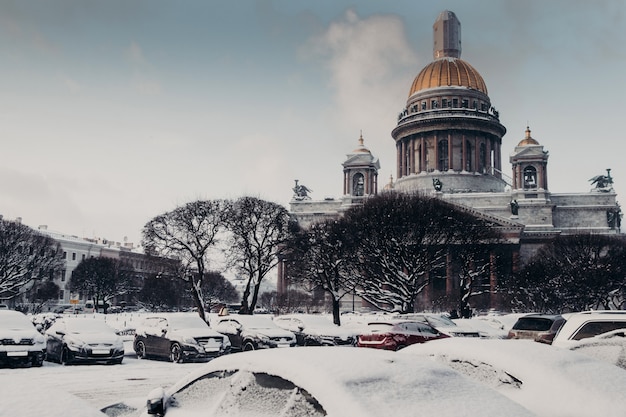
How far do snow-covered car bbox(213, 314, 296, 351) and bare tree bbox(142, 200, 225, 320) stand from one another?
2327 cm

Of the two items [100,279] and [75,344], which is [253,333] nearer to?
[75,344]

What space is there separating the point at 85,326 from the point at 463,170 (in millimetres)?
72431

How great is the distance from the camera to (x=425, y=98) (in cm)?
9075

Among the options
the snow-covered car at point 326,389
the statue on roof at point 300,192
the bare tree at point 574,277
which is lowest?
the snow-covered car at point 326,389

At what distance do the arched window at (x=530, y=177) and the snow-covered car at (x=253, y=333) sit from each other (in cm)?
6433

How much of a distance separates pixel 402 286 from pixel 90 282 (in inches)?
1895

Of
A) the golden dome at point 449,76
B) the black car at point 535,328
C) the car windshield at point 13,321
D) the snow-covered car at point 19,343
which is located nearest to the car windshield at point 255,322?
the snow-covered car at point 19,343

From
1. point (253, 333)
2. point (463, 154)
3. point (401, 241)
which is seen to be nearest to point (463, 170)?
point (463, 154)

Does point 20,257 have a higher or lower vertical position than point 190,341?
higher

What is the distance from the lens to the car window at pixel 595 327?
1252 cm

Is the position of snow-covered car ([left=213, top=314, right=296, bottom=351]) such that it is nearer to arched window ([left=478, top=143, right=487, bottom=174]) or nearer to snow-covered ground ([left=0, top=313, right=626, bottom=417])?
snow-covered ground ([left=0, top=313, right=626, bottom=417])

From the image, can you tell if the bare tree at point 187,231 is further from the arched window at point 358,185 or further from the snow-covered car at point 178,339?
the arched window at point 358,185

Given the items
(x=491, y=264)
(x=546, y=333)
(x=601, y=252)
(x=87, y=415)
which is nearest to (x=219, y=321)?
(x=546, y=333)

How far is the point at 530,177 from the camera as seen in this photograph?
82.1 meters
